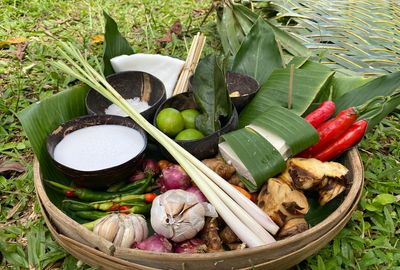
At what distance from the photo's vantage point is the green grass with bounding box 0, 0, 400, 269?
203 cm

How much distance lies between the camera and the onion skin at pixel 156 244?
5.61ft

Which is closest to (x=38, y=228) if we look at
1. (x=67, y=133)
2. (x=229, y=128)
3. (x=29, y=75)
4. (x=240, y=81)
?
(x=67, y=133)

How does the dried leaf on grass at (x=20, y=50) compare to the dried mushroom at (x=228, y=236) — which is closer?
the dried mushroom at (x=228, y=236)

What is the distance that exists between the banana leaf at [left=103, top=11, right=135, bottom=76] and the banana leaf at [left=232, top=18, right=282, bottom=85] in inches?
25.8

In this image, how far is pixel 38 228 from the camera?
85.0 inches

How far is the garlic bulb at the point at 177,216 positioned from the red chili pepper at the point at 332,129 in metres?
0.59

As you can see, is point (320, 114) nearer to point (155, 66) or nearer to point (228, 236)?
point (228, 236)

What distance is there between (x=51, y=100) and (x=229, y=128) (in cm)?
87

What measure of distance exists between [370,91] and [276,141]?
2.09ft

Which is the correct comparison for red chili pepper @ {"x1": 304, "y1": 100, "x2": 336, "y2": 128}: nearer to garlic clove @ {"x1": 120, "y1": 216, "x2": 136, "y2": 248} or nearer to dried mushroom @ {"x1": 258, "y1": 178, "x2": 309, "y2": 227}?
dried mushroom @ {"x1": 258, "y1": 178, "x2": 309, "y2": 227}

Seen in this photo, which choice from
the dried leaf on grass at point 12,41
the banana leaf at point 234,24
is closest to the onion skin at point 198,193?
the banana leaf at point 234,24

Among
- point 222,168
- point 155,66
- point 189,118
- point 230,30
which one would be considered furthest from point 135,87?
point 230,30

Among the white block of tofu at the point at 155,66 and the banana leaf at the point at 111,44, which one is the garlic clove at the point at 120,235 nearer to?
the white block of tofu at the point at 155,66

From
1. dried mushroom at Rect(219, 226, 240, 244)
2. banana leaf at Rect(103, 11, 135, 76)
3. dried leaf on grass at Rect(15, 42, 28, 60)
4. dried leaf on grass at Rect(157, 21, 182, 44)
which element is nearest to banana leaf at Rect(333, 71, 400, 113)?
dried mushroom at Rect(219, 226, 240, 244)
